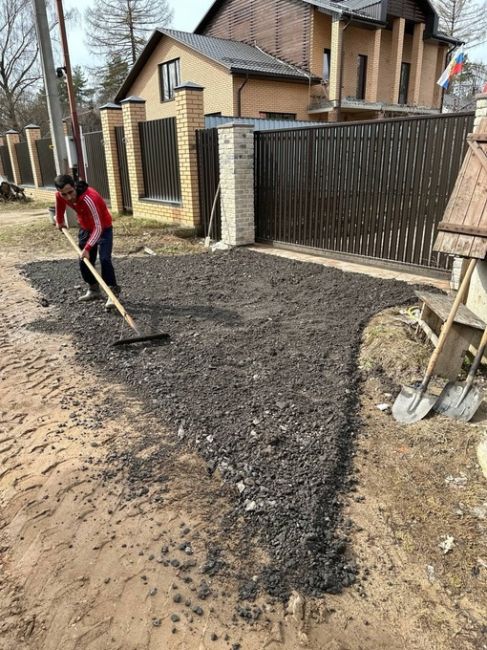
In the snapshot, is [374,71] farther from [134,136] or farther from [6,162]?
[6,162]

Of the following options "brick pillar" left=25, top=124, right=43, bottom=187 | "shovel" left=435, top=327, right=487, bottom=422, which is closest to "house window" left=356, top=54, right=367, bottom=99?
"brick pillar" left=25, top=124, right=43, bottom=187

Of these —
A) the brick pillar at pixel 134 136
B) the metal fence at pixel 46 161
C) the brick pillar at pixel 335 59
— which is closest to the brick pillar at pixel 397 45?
the brick pillar at pixel 335 59

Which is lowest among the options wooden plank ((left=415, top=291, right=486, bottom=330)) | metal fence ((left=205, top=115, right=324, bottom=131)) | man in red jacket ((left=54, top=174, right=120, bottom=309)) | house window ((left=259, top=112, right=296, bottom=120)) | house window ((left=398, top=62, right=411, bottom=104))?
wooden plank ((left=415, top=291, right=486, bottom=330))

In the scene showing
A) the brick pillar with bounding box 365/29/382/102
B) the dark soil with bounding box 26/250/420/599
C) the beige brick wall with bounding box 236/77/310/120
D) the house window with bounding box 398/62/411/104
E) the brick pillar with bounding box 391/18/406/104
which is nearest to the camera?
the dark soil with bounding box 26/250/420/599

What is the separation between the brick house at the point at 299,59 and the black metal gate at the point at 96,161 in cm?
580

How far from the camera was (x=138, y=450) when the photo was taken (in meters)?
2.95

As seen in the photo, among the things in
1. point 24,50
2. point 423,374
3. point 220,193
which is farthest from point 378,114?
point 24,50

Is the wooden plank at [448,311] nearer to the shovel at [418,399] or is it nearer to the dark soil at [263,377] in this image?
the shovel at [418,399]

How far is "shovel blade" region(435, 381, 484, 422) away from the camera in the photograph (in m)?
3.24

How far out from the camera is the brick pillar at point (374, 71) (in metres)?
20.6

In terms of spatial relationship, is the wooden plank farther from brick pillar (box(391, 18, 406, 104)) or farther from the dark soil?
brick pillar (box(391, 18, 406, 104))

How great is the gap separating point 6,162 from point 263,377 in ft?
78.2

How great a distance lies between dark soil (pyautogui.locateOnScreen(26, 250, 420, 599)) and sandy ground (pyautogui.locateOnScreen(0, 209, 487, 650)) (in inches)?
5.2

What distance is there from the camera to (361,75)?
21281 mm
